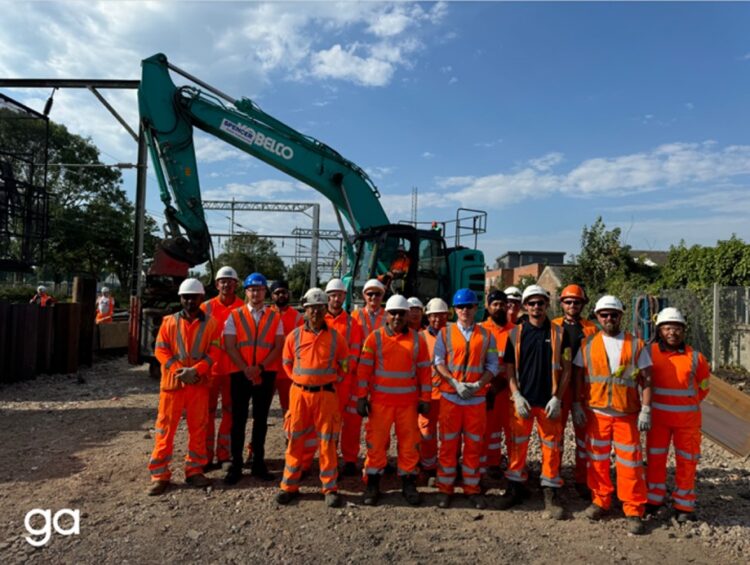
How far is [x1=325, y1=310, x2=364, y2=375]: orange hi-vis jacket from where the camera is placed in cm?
496

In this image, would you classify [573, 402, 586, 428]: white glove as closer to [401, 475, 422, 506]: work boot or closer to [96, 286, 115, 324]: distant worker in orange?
[401, 475, 422, 506]: work boot

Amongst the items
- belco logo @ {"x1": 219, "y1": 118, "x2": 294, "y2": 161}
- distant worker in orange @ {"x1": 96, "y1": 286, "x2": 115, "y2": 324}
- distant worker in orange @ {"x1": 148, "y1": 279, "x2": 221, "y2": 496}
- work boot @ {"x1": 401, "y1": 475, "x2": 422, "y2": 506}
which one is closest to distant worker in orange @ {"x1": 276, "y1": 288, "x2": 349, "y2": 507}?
work boot @ {"x1": 401, "y1": 475, "x2": 422, "y2": 506}

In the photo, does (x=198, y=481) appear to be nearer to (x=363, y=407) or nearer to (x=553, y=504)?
(x=363, y=407)

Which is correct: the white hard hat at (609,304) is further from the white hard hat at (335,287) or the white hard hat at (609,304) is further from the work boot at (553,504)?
the white hard hat at (335,287)

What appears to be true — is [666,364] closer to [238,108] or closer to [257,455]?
[257,455]

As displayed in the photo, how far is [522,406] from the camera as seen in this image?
4.12 m

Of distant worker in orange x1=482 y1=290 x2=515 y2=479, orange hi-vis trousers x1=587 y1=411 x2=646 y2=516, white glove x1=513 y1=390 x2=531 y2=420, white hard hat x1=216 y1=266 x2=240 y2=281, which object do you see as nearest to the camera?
orange hi-vis trousers x1=587 y1=411 x2=646 y2=516

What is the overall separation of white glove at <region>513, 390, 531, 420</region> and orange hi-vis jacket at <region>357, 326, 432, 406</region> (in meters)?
0.72

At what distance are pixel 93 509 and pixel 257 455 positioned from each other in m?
1.34

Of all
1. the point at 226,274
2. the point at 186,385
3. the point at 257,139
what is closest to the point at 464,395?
the point at 186,385

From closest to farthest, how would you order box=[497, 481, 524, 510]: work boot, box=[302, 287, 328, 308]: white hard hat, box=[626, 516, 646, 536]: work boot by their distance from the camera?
box=[626, 516, 646, 536]: work boot, box=[497, 481, 524, 510]: work boot, box=[302, 287, 328, 308]: white hard hat

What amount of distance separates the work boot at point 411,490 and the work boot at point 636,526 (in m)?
1.60

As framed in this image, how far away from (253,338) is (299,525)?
5.48ft

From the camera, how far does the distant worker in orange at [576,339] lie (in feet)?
14.3
